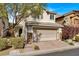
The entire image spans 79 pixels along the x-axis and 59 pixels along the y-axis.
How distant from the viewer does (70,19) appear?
6711 millimetres

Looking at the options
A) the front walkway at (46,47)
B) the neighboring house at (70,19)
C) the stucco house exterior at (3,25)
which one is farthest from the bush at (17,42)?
the neighboring house at (70,19)

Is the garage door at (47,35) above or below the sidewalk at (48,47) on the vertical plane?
above

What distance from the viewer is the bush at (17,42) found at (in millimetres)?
6434

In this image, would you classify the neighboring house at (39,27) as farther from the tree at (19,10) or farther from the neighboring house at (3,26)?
the neighboring house at (3,26)

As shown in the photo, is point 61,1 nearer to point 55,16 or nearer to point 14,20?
point 55,16

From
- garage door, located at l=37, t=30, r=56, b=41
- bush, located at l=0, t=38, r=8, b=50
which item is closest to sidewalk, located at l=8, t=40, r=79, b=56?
garage door, located at l=37, t=30, r=56, b=41

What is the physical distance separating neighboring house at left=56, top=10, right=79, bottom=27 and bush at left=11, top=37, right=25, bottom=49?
3.98 feet

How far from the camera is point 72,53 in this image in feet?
20.9

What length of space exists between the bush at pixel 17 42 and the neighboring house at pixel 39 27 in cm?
15

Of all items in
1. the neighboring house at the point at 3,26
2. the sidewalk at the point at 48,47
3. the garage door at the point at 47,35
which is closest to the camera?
the sidewalk at the point at 48,47

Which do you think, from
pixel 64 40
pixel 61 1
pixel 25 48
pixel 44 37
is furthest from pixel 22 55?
pixel 61 1

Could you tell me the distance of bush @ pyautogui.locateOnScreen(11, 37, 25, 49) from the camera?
6434mm

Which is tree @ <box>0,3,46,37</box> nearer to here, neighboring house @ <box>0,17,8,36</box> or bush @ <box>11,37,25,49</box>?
neighboring house @ <box>0,17,8,36</box>

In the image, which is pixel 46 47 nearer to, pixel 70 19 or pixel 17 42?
pixel 17 42
